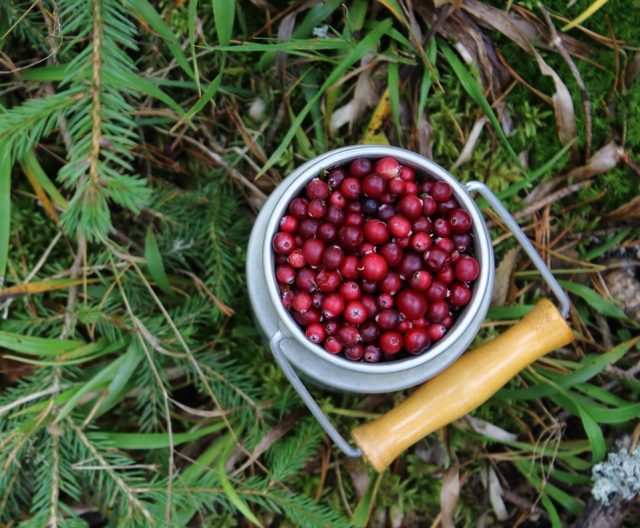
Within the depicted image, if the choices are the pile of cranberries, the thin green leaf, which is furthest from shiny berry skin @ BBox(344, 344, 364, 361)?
the thin green leaf

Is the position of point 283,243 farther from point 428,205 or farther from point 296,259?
point 428,205

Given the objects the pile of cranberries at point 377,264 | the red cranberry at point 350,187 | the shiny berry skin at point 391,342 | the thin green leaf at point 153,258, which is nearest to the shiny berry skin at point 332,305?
the pile of cranberries at point 377,264

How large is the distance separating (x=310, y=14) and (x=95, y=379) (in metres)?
1.02

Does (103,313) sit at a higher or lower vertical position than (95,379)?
higher

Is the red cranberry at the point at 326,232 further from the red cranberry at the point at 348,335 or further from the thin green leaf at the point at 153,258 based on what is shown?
the thin green leaf at the point at 153,258

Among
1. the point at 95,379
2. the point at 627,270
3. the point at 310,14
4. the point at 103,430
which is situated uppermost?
the point at 310,14

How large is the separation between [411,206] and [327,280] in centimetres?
22

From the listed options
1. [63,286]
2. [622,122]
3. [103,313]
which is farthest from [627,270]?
[63,286]

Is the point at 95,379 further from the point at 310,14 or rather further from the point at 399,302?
the point at 310,14

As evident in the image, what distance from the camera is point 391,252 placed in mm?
1303

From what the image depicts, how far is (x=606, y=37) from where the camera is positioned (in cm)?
171

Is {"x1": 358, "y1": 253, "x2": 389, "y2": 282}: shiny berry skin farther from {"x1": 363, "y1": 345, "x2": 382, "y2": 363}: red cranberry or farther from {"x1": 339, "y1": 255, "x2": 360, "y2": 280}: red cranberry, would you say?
{"x1": 363, "y1": 345, "x2": 382, "y2": 363}: red cranberry

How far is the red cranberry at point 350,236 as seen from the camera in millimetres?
1316

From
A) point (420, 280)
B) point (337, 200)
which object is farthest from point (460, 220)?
point (337, 200)
